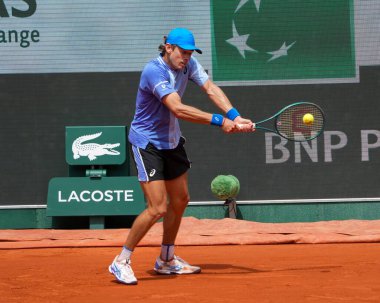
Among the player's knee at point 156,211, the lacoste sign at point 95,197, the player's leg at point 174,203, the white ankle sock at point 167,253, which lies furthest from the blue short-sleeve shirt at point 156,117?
the lacoste sign at point 95,197

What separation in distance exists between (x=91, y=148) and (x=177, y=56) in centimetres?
367

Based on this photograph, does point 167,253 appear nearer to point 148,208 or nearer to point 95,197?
point 148,208

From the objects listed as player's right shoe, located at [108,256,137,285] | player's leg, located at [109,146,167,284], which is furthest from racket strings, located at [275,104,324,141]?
player's right shoe, located at [108,256,137,285]

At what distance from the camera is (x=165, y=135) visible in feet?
19.3

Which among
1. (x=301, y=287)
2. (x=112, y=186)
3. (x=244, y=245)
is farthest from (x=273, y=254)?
(x=112, y=186)

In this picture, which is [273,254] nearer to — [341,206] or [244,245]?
[244,245]

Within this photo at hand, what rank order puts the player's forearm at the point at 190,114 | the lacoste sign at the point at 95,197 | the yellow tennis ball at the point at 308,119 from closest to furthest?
the player's forearm at the point at 190,114
the yellow tennis ball at the point at 308,119
the lacoste sign at the point at 95,197

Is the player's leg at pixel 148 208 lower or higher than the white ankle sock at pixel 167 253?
higher

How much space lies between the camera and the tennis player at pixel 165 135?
18.4 ft

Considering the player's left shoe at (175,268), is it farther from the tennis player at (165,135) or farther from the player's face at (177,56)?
the player's face at (177,56)

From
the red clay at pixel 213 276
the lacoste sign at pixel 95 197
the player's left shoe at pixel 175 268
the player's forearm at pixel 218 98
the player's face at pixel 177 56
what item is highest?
the player's face at pixel 177 56

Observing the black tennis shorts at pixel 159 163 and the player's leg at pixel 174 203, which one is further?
the player's leg at pixel 174 203

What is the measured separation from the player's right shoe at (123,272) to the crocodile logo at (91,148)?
3.53m

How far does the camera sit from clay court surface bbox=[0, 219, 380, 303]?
5207 mm
